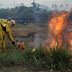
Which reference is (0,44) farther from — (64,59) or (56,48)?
(64,59)

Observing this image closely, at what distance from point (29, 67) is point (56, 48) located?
1003mm

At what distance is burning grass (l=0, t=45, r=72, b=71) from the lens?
10.5ft

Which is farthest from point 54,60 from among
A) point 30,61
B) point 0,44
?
point 0,44

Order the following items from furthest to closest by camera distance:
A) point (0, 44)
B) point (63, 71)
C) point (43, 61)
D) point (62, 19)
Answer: point (62, 19) → point (0, 44) → point (43, 61) → point (63, 71)

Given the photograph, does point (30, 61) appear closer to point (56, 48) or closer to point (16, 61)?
point (16, 61)

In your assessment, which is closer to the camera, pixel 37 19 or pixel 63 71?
pixel 63 71

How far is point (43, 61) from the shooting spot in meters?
3.38

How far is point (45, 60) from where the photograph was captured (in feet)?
11.2

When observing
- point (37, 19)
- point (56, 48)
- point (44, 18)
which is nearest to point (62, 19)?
point (56, 48)

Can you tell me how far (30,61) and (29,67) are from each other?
19 centimetres

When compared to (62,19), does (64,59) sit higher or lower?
lower

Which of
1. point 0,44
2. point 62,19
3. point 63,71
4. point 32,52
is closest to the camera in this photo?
point 63,71

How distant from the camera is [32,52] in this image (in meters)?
3.73

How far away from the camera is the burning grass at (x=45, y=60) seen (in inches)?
126
